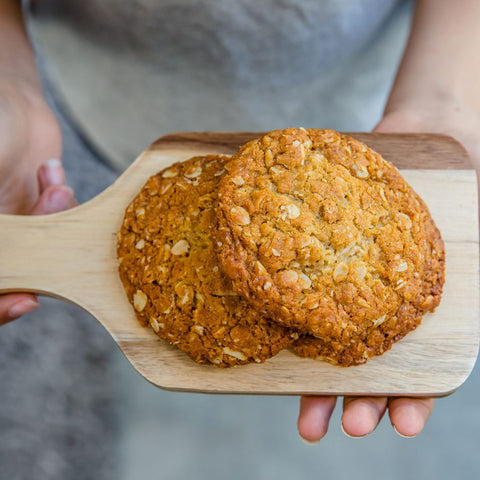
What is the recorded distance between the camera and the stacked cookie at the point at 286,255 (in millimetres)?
1023

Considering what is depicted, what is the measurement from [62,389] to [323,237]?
1.55 metres

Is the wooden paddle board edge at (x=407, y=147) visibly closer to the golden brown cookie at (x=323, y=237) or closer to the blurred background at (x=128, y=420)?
the golden brown cookie at (x=323, y=237)

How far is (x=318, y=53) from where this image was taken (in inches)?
60.0

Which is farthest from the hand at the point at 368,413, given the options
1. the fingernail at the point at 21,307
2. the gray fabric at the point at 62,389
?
the gray fabric at the point at 62,389

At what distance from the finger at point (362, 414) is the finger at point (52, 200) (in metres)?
0.90

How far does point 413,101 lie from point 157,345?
93 cm

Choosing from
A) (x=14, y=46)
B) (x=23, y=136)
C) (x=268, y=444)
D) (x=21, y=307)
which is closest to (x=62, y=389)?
(x=268, y=444)

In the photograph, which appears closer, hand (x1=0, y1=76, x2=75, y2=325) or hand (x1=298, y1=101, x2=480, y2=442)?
hand (x1=298, y1=101, x2=480, y2=442)

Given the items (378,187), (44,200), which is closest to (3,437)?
(44,200)

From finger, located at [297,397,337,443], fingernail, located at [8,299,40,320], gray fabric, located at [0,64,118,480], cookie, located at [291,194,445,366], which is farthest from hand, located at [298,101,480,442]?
gray fabric, located at [0,64,118,480]

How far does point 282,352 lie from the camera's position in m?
1.19

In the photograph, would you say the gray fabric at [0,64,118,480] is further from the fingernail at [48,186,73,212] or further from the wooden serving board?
the wooden serving board

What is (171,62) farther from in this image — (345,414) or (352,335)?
(345,414)

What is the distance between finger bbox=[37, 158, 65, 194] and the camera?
1493mm
